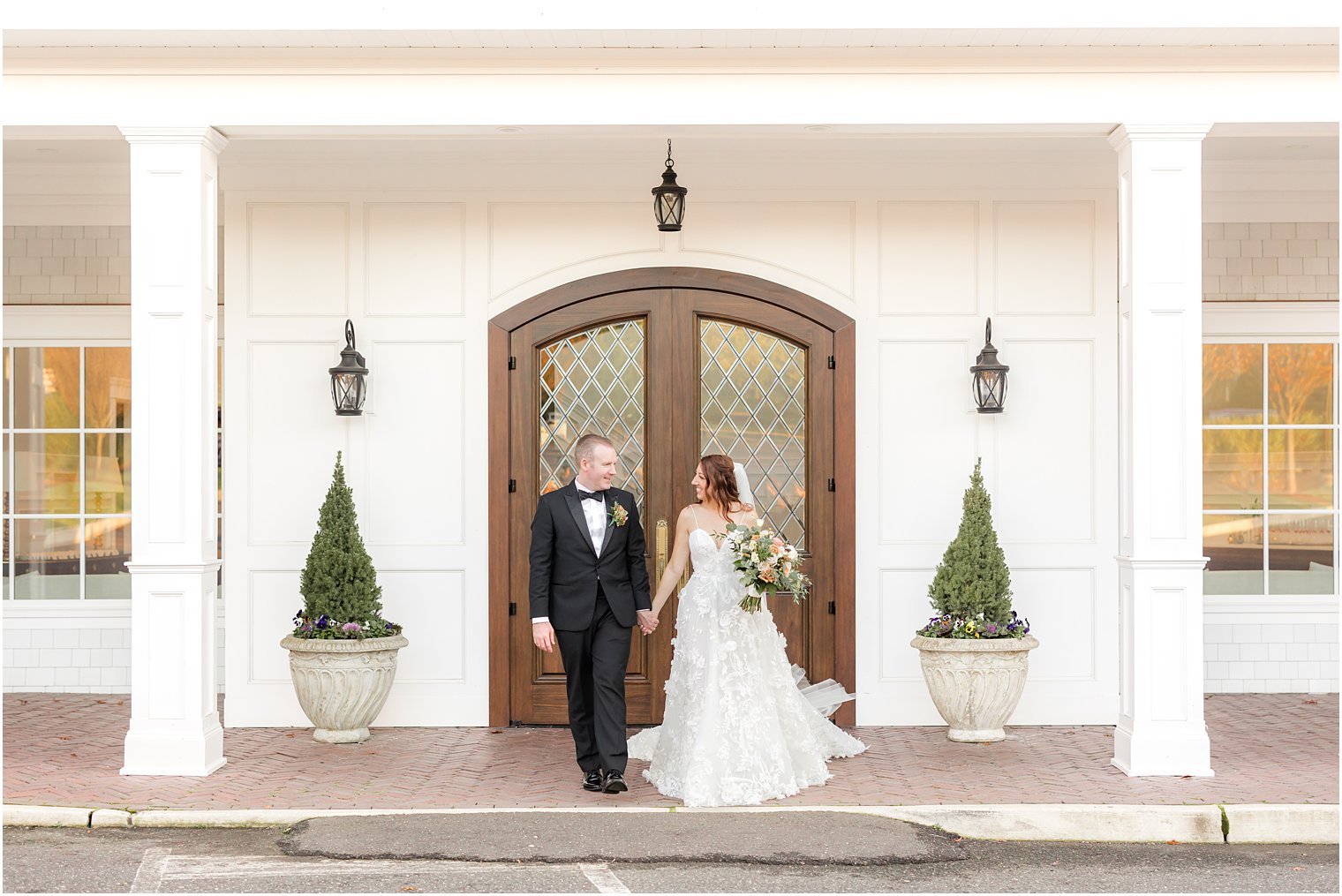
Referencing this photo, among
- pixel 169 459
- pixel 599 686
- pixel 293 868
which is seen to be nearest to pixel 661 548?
pixel 599 686

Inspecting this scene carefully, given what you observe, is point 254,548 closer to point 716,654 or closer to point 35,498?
point 35,498

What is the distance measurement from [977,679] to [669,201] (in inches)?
128

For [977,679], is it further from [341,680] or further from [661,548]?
[341,680]

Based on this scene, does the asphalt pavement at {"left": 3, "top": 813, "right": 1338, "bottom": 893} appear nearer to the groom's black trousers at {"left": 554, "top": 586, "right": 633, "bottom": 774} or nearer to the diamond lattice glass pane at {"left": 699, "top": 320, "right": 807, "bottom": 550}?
the groom's black trousers at {"left": 554, "top": 586, "right": 633, "bottom": 774}

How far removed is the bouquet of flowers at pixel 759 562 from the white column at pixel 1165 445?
5.76 ft

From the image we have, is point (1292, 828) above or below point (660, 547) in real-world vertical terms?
below

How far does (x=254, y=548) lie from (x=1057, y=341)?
5111mm

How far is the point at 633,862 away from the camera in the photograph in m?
5.34

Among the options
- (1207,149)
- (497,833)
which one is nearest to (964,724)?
(497,833)

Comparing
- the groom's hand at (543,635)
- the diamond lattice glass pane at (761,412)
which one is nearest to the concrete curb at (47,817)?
the groom's hand at (543,635)

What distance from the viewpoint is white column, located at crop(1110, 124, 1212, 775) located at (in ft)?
21.6

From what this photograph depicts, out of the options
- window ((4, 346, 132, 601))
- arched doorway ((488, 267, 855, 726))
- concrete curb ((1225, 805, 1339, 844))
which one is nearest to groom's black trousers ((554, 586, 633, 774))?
arched doorway ((488, 267, 855, 726))

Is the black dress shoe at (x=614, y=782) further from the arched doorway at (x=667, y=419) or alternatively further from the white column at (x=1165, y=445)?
the white column at (x=1165, y=445)

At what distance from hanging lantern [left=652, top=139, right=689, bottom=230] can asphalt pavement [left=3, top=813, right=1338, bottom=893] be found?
3527 millimetres
